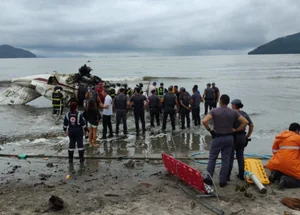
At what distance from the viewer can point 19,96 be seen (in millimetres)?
22891

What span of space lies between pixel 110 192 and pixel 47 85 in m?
16.6

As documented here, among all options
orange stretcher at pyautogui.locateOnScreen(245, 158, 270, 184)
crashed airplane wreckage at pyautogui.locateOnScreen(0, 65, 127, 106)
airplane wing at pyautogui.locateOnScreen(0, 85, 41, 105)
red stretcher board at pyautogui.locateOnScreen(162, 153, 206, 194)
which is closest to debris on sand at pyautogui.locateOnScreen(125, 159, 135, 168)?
red stretcher board at pyautogui.locateOnScreen(162, 153, 206, 194)

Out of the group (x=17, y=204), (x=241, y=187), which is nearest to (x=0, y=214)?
(x=17, y=204)

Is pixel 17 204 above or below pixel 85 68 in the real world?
below

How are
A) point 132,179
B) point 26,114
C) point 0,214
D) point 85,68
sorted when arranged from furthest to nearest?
point 85,68 < point 26,114 < point 132,179 < point 0,214

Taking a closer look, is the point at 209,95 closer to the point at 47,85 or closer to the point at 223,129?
the point at 223,129

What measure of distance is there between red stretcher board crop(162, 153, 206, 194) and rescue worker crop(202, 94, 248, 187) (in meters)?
0.34

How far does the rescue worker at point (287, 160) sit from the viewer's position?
6.54 meters

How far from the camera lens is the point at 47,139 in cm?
1123

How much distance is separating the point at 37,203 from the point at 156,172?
282 cm

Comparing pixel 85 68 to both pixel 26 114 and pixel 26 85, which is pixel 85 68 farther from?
pixel 26 114

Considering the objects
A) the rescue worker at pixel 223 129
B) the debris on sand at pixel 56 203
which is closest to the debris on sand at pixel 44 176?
the debris on sand at pixel 56 203

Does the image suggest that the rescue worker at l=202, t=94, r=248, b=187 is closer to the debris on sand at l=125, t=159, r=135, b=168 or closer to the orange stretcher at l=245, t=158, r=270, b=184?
the orange stretcher at l=245, t=158, r=270, b=184

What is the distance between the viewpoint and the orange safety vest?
6.55 meters
